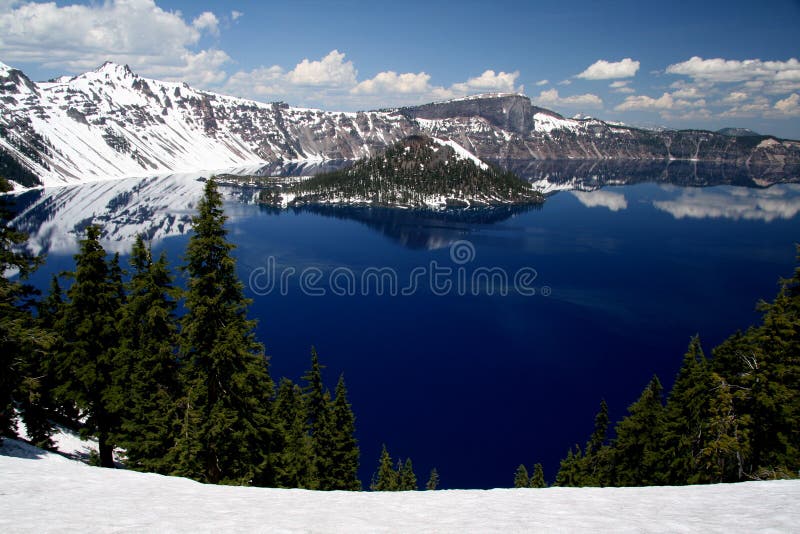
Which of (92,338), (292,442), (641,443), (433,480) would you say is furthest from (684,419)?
(92,338)

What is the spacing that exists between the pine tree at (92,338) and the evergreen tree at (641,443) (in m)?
31.4

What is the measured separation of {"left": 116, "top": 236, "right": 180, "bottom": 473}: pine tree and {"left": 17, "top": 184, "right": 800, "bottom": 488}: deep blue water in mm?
34089

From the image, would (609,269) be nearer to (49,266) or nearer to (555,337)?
(555,337)

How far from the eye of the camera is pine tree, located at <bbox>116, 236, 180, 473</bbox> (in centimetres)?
2106

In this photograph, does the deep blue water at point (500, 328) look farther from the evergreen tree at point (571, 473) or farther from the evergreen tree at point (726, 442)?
the evergreen tree at point (726, 442)

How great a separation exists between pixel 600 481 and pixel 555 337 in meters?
48.2

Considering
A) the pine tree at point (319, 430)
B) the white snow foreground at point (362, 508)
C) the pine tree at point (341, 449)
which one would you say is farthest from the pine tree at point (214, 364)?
the pine tree at point (341, 449)

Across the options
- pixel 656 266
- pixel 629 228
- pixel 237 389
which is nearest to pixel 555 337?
pixel 656 266

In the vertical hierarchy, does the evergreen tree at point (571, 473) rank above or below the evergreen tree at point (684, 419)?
below

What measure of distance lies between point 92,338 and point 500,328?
2797 inches

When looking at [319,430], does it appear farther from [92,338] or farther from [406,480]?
[92,338]

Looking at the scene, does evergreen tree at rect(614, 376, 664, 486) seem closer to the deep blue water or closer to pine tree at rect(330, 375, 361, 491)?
the deep blue water

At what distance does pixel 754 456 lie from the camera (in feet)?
55.2

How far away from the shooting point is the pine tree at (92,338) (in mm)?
21562
